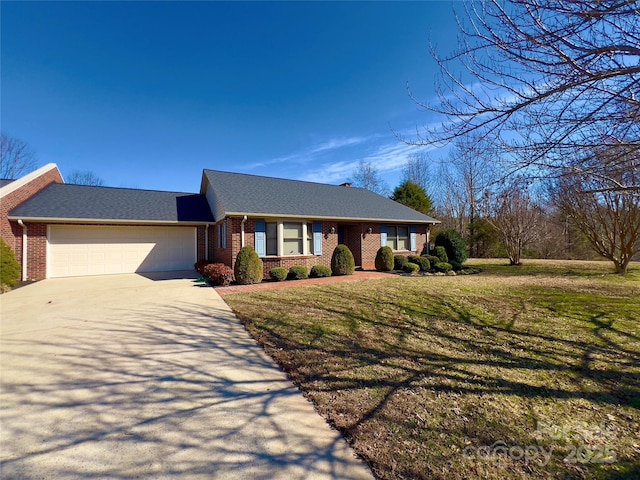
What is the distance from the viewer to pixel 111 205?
13.0 metres

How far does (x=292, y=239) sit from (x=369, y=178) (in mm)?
22064

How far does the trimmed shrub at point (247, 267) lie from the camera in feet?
32.1

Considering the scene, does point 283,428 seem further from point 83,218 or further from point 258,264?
point 83,218

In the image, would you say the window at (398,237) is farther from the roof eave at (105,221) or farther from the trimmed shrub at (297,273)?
the roof eave at (105,221)

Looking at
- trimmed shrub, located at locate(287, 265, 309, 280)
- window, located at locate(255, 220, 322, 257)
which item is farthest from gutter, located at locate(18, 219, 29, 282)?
trimmed shrub, located at locate(287, 265, 309, 280)

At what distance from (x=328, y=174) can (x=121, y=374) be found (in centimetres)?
2572

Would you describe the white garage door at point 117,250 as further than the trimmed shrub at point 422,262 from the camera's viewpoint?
No

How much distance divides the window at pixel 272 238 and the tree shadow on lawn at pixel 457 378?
557cm

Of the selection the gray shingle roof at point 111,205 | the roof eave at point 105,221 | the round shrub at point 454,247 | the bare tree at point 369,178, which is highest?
the bare tree at point 369,178

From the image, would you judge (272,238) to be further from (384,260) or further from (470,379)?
(470,379)

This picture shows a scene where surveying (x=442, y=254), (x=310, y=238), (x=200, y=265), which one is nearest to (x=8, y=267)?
(x=200, y=265)

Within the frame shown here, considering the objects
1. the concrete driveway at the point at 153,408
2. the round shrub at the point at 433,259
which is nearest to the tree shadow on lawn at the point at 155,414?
the concrete driveway at the point at 153,408

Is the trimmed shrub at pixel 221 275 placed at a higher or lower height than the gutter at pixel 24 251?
lower

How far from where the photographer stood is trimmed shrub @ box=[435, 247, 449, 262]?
49.0 feet
